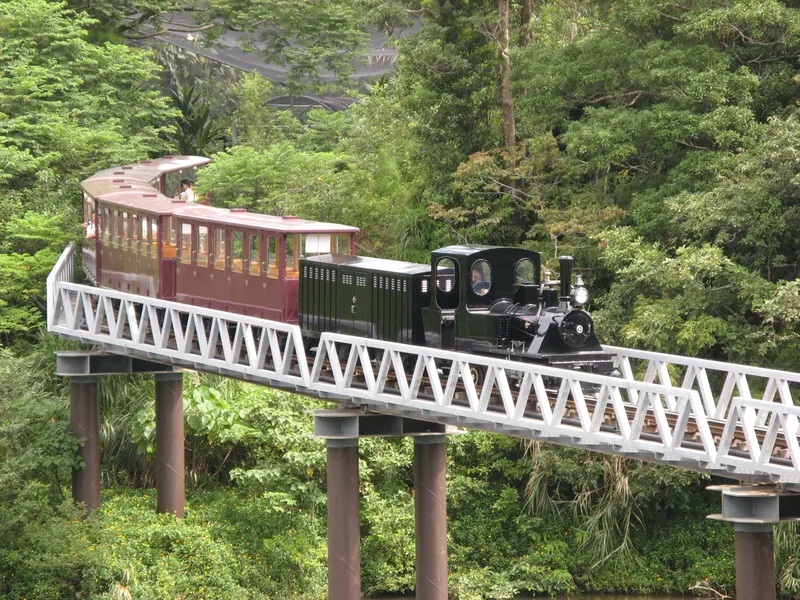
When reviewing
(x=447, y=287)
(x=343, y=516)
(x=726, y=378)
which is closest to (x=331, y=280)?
(x=447, y=287)

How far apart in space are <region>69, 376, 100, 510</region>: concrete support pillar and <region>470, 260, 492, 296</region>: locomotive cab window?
11312mm


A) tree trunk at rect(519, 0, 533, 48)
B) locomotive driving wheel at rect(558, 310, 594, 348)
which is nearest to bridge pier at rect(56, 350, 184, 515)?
locomotive driving wheel at rect(558, 310, 594, 348)

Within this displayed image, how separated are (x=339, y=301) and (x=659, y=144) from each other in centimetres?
1201

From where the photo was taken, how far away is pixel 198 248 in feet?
100

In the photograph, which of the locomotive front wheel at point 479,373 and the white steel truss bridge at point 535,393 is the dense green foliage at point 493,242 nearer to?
the white steel truss bridge at point 535,393

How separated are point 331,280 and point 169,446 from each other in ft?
24.8

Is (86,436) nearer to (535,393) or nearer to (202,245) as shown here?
(202,245)

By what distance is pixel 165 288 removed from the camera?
3155 cm

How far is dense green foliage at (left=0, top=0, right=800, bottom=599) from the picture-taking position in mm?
30938

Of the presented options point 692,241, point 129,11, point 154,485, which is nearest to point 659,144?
point 692,241

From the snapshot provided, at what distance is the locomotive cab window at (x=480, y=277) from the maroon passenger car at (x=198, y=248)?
4.83 m

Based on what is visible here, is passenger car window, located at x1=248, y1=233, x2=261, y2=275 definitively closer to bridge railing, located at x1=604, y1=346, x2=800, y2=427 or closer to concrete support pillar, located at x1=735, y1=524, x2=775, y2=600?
bridge railing, located at x1=604, y1=346, x2=800, y2=427

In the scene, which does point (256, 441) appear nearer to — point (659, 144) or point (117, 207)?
point (117, 207)

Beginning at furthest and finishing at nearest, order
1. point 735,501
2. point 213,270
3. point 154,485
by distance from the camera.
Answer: point 154,485 < point 213,270 < point 735,501
